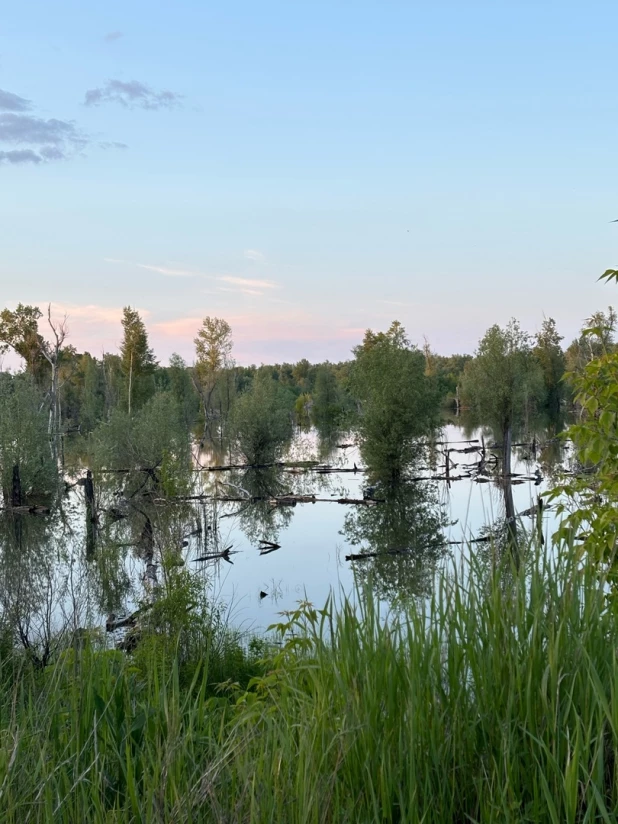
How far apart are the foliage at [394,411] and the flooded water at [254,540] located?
61.4 inches

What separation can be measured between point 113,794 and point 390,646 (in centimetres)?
165

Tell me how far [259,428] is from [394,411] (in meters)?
15.3

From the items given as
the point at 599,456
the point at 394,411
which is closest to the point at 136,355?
the point at 394,411

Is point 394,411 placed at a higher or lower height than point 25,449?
higher

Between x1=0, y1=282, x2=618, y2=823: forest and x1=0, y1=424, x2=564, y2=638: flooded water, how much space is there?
0.71 feet

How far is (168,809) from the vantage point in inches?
112

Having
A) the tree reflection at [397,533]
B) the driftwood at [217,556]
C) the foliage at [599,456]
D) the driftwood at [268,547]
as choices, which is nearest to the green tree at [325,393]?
the tree reflection at [397,533]

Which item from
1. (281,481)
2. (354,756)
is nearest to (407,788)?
(354,756)

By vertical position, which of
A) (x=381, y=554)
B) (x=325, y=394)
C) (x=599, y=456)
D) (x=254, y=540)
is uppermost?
(x=325, y=394)

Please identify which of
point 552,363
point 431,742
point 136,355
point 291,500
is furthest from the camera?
point 552,363

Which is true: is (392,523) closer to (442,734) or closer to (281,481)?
(281,481)

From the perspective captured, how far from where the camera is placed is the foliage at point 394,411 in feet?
141

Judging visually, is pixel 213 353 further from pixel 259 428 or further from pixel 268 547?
pixel 268 547

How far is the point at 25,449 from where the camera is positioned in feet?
117
